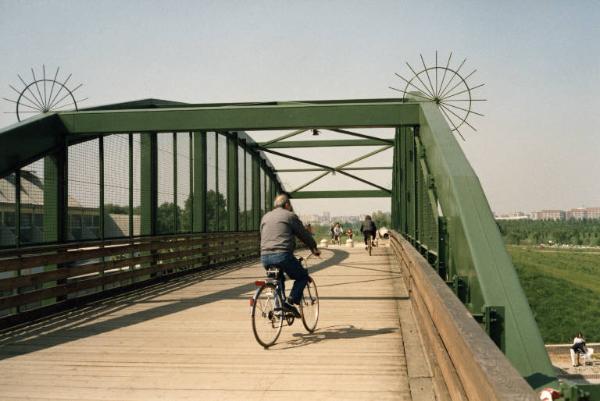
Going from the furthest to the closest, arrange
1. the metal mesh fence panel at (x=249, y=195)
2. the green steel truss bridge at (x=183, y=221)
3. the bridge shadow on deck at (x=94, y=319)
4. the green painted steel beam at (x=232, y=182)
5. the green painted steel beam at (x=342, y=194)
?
the green painted steel beam at (x=342, y=194), the metal mesh fence panel at (x=249, y=195), the green painted steel beam at (x=232, y=182), the bridge shadow on deck at (x=94, y=319), the green steel truss bridge at (x=183, y=221)

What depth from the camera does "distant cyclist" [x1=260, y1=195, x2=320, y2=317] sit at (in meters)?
6.16

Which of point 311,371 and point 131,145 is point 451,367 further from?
point 131,145

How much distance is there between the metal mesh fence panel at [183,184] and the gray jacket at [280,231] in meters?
7.86

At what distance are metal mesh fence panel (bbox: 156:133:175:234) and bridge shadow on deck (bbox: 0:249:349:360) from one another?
1403mm

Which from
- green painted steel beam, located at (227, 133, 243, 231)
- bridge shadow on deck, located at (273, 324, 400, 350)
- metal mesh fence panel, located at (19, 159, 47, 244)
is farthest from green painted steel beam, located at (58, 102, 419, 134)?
green painted steel beam, located at (227, 133, 243, 231)

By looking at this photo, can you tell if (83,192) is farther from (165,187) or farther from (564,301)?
(564,301)

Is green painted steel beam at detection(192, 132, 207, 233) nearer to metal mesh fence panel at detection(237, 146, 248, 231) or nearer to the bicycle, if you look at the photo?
metal mesh fence panel at detection(237, 146, 248, 231)

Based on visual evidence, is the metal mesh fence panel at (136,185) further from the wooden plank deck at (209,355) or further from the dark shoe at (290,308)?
the dark shoe at (290,308)

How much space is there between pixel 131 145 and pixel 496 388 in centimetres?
1029

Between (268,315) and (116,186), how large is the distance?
5521mm

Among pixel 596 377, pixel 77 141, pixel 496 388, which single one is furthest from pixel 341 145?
pixel 596 377

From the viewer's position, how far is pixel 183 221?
14750 mm

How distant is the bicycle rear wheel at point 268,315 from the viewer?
592 centimetres

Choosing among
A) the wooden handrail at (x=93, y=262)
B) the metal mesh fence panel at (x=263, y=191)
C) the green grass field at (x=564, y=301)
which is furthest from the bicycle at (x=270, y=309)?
the green grass field at (x=564, y=301)
